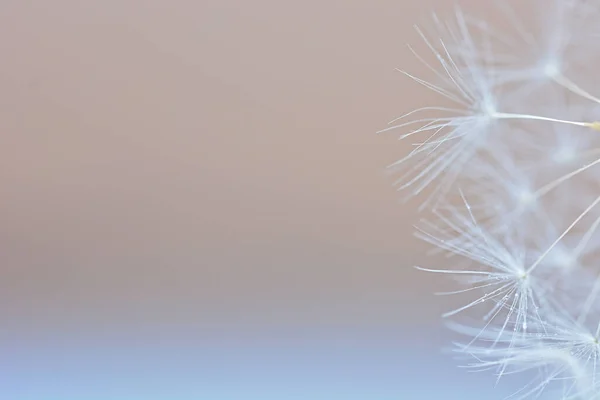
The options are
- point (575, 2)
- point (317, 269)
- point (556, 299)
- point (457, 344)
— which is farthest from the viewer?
point (317, 269)

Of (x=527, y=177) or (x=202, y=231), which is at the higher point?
(x=202, y=231)

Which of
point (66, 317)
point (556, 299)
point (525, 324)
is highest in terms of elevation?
point (66, 317)

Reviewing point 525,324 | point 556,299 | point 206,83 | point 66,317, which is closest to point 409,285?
point 556,299

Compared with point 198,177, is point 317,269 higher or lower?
lower

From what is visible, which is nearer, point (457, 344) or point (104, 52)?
point (457, 344)

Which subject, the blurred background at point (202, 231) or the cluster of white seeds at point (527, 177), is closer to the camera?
the cluster of white seeds at point (527, 177)

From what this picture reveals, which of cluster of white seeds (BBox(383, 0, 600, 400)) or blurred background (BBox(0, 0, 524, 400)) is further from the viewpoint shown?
blurred background (BBox(0, 0, 524, 400))

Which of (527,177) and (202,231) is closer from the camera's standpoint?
(527,177)

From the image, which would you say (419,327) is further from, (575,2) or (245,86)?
(575,2)
